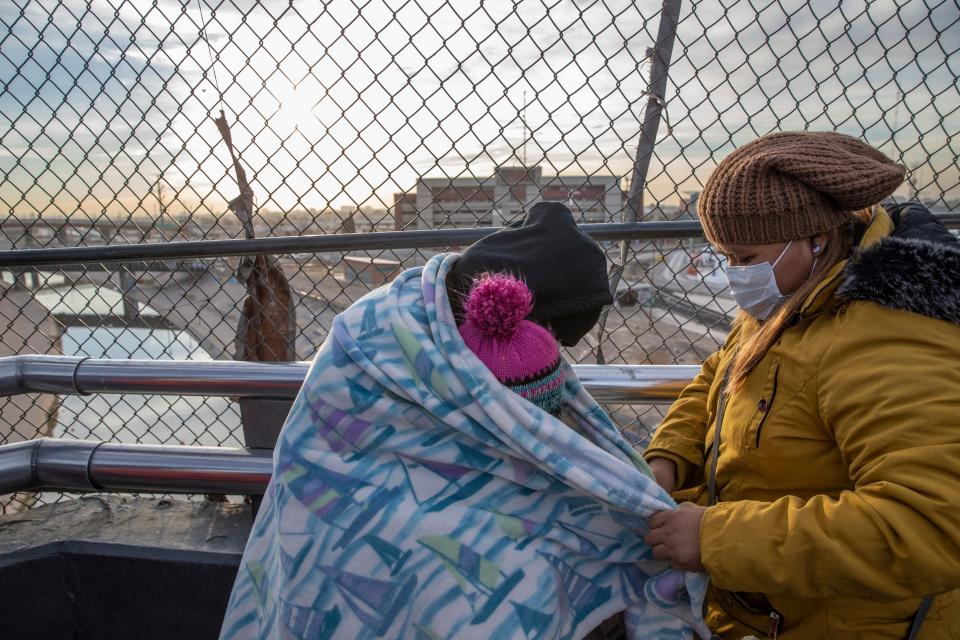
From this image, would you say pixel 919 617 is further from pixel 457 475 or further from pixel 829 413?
pixel 457 475

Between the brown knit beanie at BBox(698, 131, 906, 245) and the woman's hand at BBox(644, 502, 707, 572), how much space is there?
23.7 inches

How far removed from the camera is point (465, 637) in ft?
3.64

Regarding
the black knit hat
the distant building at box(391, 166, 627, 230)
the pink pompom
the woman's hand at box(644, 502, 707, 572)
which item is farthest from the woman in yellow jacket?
the distant building at box(391, 166, 627, 230)

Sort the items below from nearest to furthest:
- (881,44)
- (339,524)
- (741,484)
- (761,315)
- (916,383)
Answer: (916,383) → (339,524) → (741,484) → (761,315) → (881,44)

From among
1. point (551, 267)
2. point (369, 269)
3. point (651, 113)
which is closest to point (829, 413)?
point (551, 267)

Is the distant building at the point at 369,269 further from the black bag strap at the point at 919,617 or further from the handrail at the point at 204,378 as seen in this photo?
the black bag strap at the point at 919,617

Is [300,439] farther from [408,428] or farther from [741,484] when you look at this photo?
[741,484]

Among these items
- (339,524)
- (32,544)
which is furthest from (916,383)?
(32,544)

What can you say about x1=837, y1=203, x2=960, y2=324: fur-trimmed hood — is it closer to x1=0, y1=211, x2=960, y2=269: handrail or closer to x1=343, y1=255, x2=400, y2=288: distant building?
x1=0, y1=211, x2=960, y2=269: handrail

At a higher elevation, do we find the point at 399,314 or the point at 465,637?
the point at 399,314

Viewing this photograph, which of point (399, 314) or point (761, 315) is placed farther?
point (761, 315)

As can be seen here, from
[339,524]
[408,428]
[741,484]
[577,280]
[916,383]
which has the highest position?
[577,280]

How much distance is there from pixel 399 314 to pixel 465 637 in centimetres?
60

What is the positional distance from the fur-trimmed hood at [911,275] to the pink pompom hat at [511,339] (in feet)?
1.90
